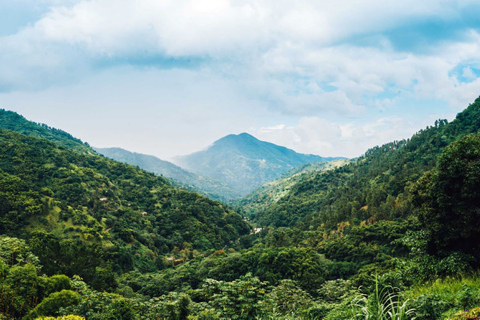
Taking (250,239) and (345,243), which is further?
(250,239)

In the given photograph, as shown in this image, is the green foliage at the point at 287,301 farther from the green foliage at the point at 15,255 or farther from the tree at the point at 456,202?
the green foliage at the point at 15,255

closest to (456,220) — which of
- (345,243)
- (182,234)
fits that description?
(345,243)

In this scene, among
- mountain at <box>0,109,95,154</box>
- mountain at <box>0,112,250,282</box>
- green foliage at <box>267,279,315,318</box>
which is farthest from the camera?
mountain at <box>0,109,95,154</box>

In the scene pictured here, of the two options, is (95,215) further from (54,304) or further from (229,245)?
(54,304)

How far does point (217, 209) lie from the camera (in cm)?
9231

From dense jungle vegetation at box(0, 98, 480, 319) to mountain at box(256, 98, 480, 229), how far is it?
1.98 feet

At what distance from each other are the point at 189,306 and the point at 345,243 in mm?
32367

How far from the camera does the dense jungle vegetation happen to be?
34.4 ft

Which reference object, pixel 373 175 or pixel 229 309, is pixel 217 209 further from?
pixel 229 309

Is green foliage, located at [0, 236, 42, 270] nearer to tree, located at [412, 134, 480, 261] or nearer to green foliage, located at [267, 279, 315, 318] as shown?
green foliage, located at [267, 279, 315, 318]

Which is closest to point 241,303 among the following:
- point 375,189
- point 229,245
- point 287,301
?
point 287,301

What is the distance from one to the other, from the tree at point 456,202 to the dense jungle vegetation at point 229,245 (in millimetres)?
55

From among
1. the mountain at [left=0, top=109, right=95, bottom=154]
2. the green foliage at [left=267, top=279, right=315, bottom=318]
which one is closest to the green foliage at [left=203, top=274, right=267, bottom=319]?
the green foliage at [left=267, top=279, right=315, bottom=318]

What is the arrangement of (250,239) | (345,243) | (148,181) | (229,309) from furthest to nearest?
(148,181)
(250,239)
(345,243)
(229,309)
